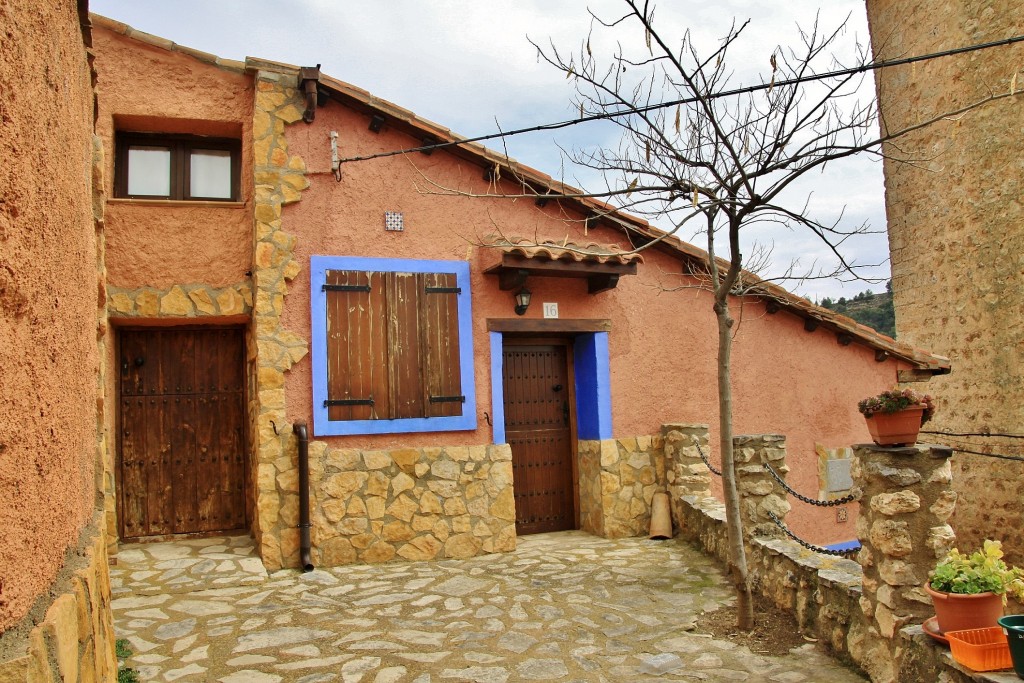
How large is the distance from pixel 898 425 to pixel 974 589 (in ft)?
3.27

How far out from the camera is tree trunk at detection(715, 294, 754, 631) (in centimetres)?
502

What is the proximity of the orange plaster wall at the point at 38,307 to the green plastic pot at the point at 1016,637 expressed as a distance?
11.2 ft

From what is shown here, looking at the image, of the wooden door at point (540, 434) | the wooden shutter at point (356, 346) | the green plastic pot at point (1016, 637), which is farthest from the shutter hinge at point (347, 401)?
the green plastic pot at point (1016, 637)

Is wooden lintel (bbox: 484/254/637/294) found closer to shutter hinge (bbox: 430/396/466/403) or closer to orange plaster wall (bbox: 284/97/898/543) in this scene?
orange plaster wall (bbox: 284/97/898/543)

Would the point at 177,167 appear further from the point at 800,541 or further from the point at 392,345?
the point at 800,541

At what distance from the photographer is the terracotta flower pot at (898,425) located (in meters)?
3.99

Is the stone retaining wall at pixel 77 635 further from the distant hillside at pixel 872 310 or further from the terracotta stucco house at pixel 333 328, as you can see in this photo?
the distant hillside at pixel 872 310

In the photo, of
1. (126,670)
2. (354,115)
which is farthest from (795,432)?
(126,670)

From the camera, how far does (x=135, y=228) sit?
670 cm

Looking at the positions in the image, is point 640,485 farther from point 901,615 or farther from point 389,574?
point 901,615

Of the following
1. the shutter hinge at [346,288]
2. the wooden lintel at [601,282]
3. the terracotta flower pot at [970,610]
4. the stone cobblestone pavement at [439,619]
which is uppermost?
the wooden lintel at [601,282]

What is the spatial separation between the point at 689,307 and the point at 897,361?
Answer: 121 inches

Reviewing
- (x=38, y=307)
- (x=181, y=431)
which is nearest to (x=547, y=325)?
(x=181, y=431)

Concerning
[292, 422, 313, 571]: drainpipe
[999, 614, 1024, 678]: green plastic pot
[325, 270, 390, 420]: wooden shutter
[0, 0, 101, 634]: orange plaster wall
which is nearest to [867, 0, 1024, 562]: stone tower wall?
[999, 614, 1024, 678]: green plastic pot
